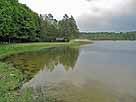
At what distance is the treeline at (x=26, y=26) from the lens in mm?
49038

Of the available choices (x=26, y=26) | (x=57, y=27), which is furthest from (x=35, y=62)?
(x=57, y=27)

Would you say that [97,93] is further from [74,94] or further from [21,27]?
[21,27]

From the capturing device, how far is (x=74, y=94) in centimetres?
1534

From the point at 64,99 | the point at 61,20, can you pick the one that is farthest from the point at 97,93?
the point at 61,20

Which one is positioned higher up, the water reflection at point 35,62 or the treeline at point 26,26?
the treeline at point 26,26

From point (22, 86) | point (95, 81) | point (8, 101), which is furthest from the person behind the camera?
point (95, 81)

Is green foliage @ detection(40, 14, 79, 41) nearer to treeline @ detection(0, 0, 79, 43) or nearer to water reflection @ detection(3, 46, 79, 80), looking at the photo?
treeline @ detection(0, 0, 79, 43)

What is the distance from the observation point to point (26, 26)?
66812 mm

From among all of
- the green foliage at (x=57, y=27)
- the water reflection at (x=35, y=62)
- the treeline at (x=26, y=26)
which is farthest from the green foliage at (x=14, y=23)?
the water reflection at (x=35, y=62)

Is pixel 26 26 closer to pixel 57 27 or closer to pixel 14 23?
pixel 14 23

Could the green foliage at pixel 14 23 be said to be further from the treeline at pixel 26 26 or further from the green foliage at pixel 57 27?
the green foliage at pixel 57 27

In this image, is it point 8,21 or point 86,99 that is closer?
point 86,99

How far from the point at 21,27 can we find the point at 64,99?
5269cm

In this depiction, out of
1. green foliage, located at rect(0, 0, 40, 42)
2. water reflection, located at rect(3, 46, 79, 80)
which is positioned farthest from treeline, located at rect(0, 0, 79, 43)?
water reflection, located at rect(3, 46, 79, 80)
